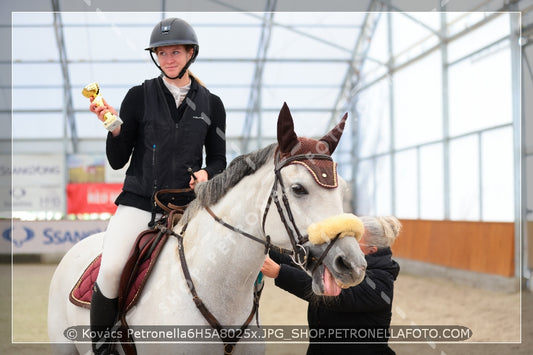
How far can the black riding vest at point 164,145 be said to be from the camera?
81.2 inches

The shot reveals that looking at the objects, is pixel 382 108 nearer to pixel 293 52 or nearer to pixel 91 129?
pixel 293 52

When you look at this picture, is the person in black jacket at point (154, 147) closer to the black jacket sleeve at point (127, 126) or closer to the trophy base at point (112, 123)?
the black jacket sleeve at point (127, 126)

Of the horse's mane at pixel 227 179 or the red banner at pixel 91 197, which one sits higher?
the horse's mane at pixel 227 179

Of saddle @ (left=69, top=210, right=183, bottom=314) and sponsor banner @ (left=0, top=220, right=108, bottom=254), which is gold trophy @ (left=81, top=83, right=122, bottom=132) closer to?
saddle @ (left=69, top=210, right=183, bottom=314)

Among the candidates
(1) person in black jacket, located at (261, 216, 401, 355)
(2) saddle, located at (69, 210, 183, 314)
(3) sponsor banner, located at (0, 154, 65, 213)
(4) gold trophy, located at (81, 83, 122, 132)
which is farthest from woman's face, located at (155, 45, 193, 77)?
(3) sponsor banner, located at (0, 154, 65, 213)

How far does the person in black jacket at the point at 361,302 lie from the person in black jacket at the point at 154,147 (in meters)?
0.66

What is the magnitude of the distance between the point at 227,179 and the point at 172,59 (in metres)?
0.65

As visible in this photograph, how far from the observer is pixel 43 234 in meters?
10.3

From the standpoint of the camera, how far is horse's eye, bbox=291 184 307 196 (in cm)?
162

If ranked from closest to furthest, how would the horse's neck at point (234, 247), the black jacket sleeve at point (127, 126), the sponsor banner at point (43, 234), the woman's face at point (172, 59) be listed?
the horse's neck at point (234, 247), the black jacket sleeve at point (127, 126), the woman's face at point (172, 59), the sponsor banner at point (43, 234)

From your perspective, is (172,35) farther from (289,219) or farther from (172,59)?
(289,219)

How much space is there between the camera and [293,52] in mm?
13375

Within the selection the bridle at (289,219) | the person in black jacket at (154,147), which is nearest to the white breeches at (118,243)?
the person in black jacket at (154,147)

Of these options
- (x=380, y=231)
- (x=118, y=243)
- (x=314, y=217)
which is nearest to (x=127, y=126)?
(x=118, y=243)
